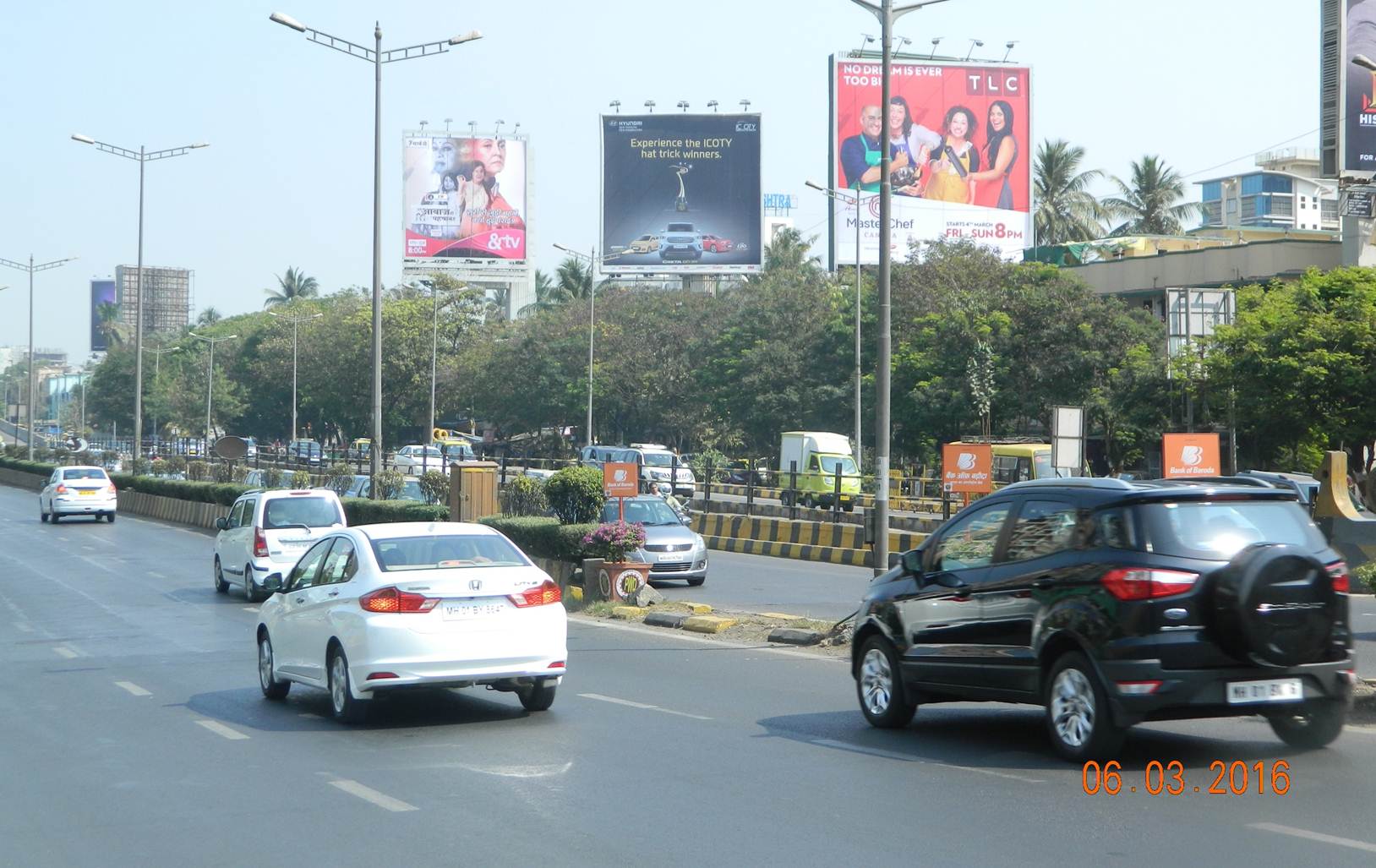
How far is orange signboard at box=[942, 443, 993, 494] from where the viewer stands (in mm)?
24703

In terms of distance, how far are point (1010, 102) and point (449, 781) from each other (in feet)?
209

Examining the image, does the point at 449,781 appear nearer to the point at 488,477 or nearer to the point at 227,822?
the point at 227,822

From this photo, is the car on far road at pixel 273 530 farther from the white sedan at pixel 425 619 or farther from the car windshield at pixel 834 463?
the car windshield at pixel 834 463

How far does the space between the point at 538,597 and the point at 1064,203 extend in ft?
245

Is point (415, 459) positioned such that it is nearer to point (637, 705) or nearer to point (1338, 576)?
point (637, 705)

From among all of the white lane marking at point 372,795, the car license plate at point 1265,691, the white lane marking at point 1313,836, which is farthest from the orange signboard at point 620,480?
the white lane marking at point 1313,836

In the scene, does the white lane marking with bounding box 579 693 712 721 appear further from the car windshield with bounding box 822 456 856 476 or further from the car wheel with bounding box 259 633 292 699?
the car windshield with bounding box 822 456 856 476

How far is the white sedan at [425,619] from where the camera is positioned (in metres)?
10.7

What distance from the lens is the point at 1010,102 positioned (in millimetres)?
68000

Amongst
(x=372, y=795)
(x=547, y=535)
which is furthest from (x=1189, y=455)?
(x=372, y=795)

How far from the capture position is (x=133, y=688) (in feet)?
44.7

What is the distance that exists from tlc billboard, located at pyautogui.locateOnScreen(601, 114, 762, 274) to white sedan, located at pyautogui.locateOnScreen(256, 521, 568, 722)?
6387 centimetres

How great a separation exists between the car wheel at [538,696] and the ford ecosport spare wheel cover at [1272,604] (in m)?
5.34

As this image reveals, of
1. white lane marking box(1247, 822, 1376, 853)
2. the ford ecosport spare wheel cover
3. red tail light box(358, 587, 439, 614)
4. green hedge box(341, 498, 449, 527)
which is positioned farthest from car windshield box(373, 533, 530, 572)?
green hedge box(341, 498, 449, 527)
